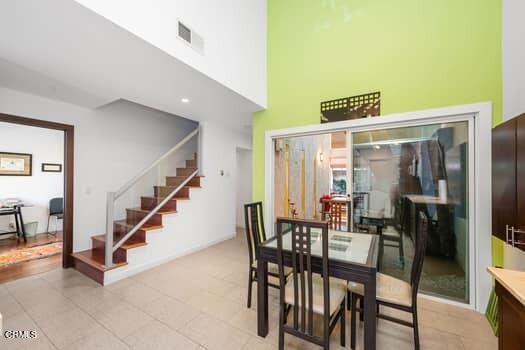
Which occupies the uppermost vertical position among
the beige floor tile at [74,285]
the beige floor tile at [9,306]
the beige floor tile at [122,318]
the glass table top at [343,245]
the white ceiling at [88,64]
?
the white ceiling at [88,64]

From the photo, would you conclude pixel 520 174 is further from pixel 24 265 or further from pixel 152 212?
pixel 24 265

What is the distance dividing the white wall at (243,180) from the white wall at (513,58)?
4.63 m

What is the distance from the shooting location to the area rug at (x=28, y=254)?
346cm

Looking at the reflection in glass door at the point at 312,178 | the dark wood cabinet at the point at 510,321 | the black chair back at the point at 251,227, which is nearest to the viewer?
the dark wood cabinet at the point at 510,321

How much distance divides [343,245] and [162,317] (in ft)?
6.20

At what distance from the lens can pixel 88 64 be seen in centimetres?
213

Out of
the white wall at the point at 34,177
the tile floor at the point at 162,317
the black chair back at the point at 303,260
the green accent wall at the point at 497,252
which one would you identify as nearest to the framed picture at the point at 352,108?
the green accent wall at the point at 497,252

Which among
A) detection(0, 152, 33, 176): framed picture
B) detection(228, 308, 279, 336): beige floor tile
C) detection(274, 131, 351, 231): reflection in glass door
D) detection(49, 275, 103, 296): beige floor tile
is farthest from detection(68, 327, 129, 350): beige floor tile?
detection(0, 152, 33, 176): framed picture

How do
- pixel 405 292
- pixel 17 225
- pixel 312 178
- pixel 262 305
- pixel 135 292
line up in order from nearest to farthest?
pixel 405 292, pixel 262 305, pixel 135 292, pixel 17 225, pixel 312 178

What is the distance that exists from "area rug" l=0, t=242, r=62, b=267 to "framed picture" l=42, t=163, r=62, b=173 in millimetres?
1929

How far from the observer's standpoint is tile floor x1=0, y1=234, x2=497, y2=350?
177cm

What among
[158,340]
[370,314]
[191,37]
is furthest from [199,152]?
[370,314]

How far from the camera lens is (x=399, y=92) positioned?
2471 millimetres

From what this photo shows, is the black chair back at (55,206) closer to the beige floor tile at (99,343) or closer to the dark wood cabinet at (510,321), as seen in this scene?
the beige floor tile at (99,343)
